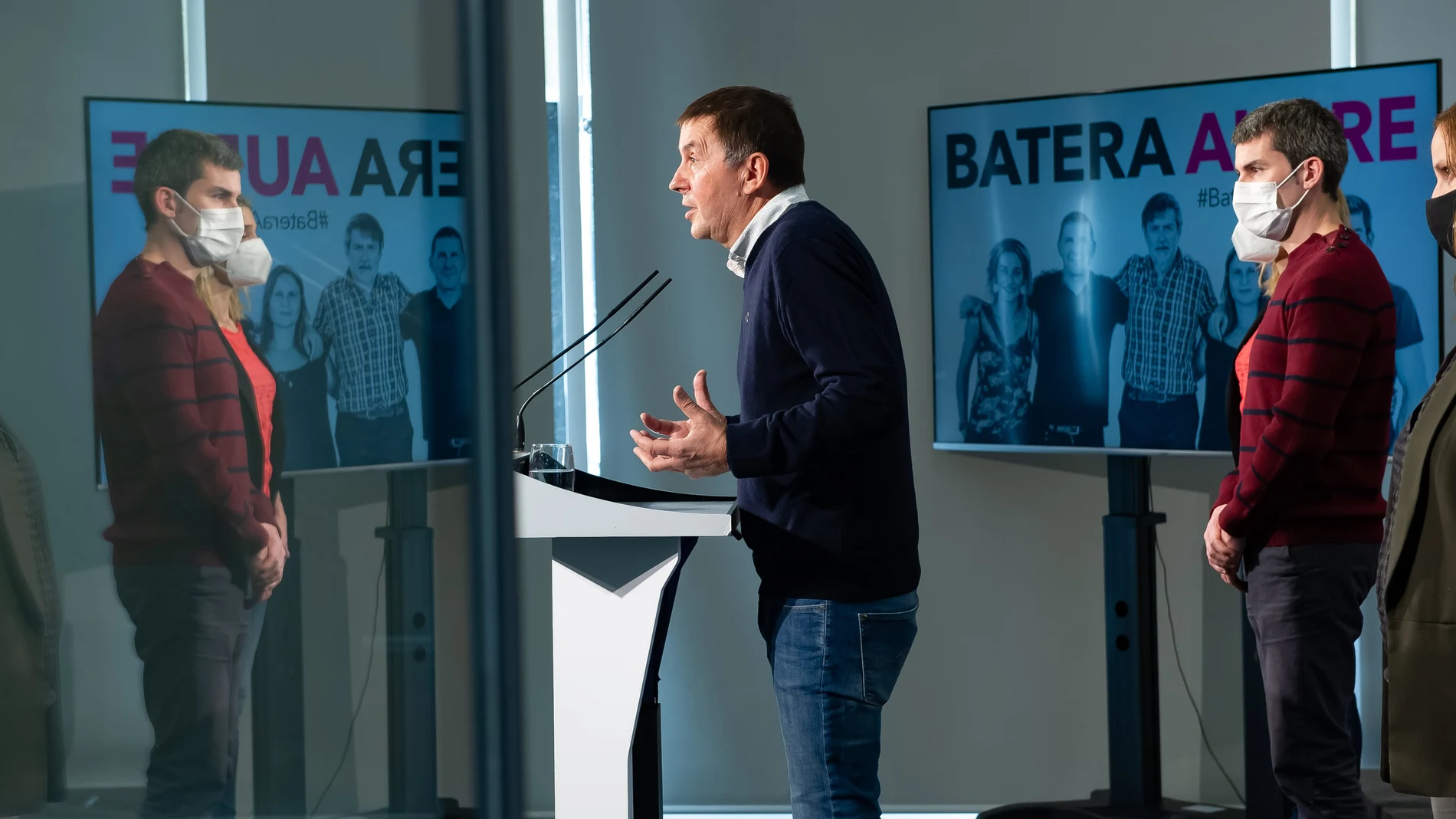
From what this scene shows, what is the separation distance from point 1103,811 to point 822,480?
2023 mm

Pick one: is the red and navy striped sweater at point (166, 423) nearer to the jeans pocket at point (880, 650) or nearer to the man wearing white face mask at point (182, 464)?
the man wearing white face mask at point (182, 464)

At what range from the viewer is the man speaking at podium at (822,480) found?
1.49 m

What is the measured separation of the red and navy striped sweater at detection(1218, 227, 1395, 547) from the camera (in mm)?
1997

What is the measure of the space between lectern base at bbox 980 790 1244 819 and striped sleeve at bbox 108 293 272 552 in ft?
10.1

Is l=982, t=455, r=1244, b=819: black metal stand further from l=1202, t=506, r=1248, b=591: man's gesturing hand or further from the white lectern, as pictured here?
the white lectern

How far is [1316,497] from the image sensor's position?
203cm

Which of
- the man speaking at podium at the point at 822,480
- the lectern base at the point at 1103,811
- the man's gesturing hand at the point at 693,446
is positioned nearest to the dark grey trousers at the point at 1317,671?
the man speaking at podium at the point at 822,480

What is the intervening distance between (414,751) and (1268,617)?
2.00m

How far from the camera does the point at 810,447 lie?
4.82 ft

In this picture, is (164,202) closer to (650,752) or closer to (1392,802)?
(650,752)

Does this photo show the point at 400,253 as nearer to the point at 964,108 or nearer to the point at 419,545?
the point at 419,545

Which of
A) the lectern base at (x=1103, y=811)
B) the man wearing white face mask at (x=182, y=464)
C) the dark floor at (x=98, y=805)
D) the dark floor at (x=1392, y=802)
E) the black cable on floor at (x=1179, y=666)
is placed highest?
the man wearing white face mask at (x=182, y=464)

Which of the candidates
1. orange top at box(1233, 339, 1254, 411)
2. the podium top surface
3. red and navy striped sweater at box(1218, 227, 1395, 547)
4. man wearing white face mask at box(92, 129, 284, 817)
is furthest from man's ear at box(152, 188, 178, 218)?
orange top at box(1233, 339, 1254, 411)

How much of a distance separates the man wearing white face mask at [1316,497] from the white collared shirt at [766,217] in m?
0.96
